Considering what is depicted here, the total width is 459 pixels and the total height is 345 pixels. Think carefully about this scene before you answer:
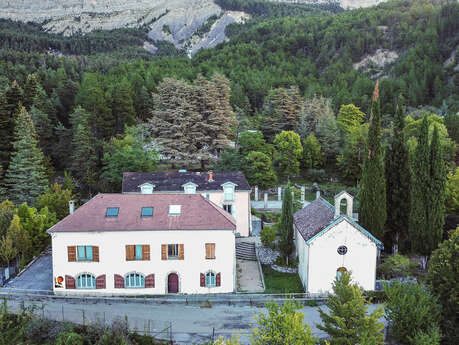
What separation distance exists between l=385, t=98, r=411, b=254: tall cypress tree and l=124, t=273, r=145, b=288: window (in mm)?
20751

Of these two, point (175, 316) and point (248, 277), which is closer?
point (175, 316)

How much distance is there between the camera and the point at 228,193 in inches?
1535

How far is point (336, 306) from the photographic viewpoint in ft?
64.6

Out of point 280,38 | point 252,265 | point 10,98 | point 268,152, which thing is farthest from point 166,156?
point 280,38

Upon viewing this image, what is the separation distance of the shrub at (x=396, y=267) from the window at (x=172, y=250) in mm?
15040

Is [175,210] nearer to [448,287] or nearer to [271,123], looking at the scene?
[448,287]

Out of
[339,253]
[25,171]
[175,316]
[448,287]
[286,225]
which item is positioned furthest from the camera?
[25,171]

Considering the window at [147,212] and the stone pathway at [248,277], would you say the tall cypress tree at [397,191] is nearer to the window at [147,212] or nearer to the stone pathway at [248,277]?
the stone pathway at [248,277]

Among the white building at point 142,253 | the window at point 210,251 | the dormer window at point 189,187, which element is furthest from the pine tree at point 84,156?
the window at point 210,251

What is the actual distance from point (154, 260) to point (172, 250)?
4.66ft

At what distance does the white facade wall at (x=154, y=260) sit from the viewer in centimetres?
2809

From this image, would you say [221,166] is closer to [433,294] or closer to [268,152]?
[268,152]

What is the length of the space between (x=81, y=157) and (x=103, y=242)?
88.4 ft

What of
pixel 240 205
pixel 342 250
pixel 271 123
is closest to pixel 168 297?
pixel 342 250
